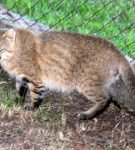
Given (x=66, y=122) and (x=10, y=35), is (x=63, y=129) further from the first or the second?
(x=10, y=35)

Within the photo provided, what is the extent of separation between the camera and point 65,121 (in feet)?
18.7

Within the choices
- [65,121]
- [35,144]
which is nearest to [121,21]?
[65,121]

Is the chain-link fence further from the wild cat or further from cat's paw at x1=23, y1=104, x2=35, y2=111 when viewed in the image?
cat's paw at x1=23, y1=104, x2=35, y2=111

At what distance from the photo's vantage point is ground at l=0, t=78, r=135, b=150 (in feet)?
17.2

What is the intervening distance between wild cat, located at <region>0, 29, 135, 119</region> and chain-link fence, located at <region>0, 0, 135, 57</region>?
53.7 inches

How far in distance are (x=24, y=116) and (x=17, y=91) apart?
64cm

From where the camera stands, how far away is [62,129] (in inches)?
218

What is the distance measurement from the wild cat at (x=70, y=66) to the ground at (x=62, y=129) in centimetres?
15

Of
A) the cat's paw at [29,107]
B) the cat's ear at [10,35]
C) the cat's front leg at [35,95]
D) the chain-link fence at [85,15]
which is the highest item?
the chain-link fence at [85,15]

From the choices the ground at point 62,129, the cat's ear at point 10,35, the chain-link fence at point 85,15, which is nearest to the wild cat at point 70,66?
the cat's ear at point 10,35

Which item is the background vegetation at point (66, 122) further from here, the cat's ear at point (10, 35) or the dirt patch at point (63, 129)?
the cat's ear at point (10, 35)

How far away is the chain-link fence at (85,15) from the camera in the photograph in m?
7.71

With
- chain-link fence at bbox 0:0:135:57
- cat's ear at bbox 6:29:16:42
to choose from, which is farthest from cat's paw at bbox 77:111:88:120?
chain-link fence at bbox 0:0:135:57

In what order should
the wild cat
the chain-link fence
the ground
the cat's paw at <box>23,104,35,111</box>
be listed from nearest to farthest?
the ground
the wild cat
the cat's paw at <box>23,104,35,111</box>
the chain-link fence
